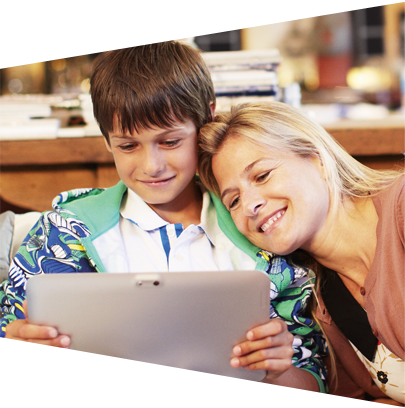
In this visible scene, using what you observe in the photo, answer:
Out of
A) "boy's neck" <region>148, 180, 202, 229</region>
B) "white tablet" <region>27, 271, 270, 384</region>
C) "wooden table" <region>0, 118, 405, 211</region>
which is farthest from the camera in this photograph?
"wooden table" <region>0, 118, 405, 211</region>

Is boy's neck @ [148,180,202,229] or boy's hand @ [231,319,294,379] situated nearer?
boy's hand @ [231,319,294,379]

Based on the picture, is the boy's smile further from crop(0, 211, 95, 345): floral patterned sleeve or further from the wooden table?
the wooden table

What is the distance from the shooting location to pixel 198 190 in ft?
4.32

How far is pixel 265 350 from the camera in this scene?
0.87m

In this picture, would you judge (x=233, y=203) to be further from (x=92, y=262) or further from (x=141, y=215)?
(x=92, y=262)

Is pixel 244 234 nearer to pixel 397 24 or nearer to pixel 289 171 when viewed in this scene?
pixel 289 171

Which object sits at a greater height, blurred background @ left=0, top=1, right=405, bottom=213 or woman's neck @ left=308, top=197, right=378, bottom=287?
blurred background @ left=0, top=1, right=405, bottom=213

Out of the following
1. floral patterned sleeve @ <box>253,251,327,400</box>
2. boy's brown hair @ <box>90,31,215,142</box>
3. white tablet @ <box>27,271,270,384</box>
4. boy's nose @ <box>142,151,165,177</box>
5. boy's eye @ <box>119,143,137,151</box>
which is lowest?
floral patterned sleeve @ <box>253,251,327,400</box>

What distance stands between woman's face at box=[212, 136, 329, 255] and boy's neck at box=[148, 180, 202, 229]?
0.15 m

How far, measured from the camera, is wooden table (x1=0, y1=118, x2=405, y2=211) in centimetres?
143

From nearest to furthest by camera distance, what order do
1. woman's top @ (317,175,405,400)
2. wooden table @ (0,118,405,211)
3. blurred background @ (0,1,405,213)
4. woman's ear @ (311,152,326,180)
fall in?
1. woman's top @ (317,175,405,400)
2. woman's ear @ (311,152,326,180)
3. wooden table @ (0,118,405,211)
4. blurred background @ (0,1,405,213)

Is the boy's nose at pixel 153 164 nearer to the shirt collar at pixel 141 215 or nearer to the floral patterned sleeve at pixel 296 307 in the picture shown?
the shirt collar at pixel 141 215

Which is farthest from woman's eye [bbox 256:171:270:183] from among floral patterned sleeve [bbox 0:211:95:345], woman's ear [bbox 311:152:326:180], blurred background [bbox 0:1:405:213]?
blurred background [bbox 0:1:405:213]

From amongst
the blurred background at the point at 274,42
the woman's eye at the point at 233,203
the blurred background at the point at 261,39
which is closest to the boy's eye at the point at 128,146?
the woman's eye at the point at 233,203
